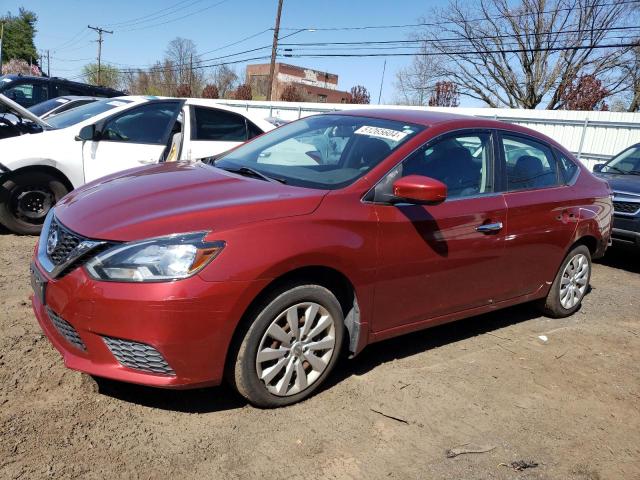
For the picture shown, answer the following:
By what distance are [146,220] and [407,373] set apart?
6.57 feet

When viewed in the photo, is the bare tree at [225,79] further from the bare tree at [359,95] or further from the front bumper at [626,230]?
the front bumper at [626,230]

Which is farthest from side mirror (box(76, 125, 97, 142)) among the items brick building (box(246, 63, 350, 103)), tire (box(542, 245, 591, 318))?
brick building (box(246, 63, 350, 103))

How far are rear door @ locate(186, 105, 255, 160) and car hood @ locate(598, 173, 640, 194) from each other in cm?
Result: 472

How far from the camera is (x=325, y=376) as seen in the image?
10.5 ft

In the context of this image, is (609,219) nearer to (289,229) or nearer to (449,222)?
(449,222)

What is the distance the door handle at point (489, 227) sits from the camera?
3.77 meters

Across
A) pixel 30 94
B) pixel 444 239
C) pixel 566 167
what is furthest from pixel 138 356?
pixel 30 94

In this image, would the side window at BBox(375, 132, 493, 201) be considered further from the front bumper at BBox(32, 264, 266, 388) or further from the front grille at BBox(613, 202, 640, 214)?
the front grille at BBox(613, 202, 640, 214)

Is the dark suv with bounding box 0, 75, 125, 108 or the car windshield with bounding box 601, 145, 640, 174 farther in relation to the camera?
the dark suv with bounding box 0, 75, 125, 108

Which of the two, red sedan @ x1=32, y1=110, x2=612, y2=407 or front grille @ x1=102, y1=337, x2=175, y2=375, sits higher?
red sedan @ x1=32, y1=110, x2=612, y2=407

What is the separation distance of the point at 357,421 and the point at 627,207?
5759 mm

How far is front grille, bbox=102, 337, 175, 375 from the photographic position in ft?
8.59

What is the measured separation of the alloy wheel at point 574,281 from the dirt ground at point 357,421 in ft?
2.87

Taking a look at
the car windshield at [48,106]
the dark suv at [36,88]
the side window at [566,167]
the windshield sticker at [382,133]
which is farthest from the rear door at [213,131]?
the dark suv at [36,88]
